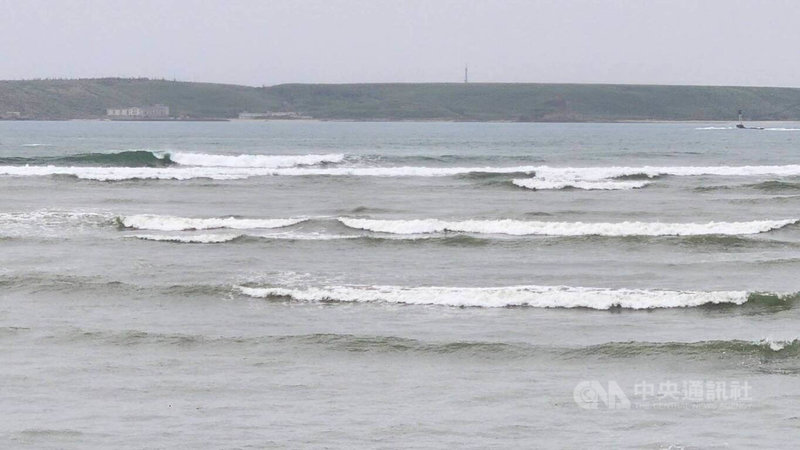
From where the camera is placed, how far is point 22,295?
16781mm

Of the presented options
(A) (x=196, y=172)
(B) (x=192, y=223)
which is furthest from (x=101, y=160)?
(B) (x=192, y=223)

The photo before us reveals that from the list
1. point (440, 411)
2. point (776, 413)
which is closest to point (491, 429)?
point (440, 411)

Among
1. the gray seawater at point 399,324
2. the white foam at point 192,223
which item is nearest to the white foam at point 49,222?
the gray seawater at point 399,324

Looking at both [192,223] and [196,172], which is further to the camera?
[196,172]

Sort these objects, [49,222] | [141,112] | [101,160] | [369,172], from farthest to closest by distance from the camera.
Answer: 1. [141,112]
2. [101,160]
3. [369,172]
4. [49,222]

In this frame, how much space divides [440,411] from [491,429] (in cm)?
71

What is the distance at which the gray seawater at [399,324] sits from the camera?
1024 centimetres

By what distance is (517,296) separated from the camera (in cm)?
1592

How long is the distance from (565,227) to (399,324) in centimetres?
1045

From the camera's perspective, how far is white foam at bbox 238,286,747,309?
15.6 metres

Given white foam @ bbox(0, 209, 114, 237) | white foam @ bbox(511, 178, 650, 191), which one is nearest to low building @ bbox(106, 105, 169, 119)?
white foam @ bbox(511, 178, 650, 191)

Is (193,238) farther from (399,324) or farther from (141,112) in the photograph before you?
(141,112)

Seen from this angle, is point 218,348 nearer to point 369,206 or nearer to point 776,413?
point 776,413

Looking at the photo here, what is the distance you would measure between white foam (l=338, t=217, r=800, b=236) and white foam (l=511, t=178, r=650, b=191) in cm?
1115
